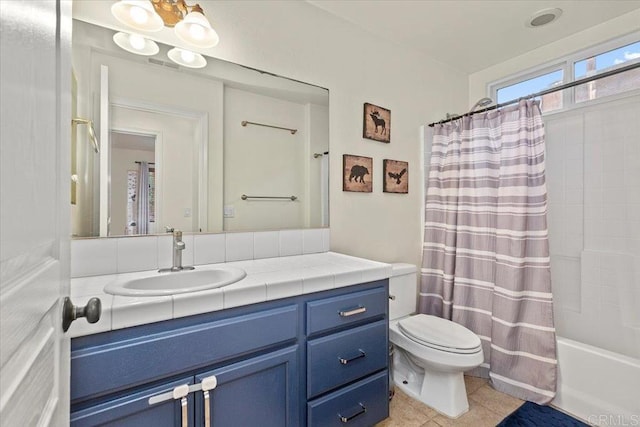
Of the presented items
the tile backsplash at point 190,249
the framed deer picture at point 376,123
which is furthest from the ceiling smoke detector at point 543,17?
the tile backsplash at point 190,249

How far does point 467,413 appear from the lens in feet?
5.48

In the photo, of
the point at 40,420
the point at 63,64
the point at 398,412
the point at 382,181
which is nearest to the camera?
the point at 40,420

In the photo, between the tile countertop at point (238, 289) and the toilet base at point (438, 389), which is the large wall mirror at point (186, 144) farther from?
the toilet base at point (438, 389)

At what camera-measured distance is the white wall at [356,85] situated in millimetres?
1690

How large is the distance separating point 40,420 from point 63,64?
584mm

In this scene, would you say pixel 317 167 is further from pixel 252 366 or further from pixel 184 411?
pixel 184 411

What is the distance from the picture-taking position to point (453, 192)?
87.9 inches

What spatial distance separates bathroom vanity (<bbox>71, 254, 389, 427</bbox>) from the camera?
0.86 metres

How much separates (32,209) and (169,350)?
71cm

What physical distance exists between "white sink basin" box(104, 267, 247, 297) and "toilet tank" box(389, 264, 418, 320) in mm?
1120

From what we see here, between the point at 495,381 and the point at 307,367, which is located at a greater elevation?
the point at 307,367

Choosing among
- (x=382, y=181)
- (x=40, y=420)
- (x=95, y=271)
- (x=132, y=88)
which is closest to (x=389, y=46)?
(x=382, y=181)

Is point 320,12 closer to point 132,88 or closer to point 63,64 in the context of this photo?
point 132,88

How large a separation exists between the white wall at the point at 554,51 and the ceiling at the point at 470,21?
0.15 feet
